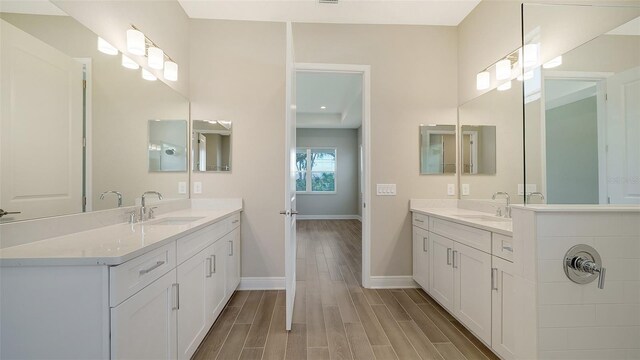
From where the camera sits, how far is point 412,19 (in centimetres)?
277

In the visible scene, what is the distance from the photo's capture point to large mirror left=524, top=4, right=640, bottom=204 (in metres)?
1.27

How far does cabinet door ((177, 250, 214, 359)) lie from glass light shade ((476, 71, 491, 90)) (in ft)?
9.36

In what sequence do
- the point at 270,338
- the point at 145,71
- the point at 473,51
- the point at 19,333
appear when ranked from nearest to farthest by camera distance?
the point at 19,333 < the point at 270,338 < the point at 145,71 < the point at 473,51

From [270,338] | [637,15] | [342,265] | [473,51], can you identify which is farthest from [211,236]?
[473,51]

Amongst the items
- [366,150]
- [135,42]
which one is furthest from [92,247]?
[366,150]

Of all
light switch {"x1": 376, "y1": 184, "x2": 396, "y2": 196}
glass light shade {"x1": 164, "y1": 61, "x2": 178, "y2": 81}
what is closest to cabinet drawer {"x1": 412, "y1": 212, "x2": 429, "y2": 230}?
light switch {"x1": 376, "y1": 184, "x2": 396, "y2": 196}

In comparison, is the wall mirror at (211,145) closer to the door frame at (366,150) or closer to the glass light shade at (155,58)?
the glass light shade at (155,58)

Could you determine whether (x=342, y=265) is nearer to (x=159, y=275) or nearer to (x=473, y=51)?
(x=159, y=275)

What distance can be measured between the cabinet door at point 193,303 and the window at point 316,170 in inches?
238

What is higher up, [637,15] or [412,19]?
[412,19]

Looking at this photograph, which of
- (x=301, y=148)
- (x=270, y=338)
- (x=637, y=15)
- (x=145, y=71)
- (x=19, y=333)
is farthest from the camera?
(x=301, y=148)

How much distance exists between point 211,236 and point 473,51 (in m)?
3.05

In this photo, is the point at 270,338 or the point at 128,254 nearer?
the point at 128,254

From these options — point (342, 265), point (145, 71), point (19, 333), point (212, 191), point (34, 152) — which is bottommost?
point (342, 265)
